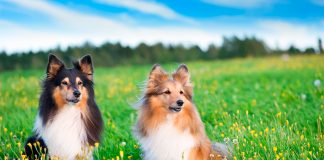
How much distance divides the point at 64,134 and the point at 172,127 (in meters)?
1.49

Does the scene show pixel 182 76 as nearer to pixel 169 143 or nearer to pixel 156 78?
pixel 156 78

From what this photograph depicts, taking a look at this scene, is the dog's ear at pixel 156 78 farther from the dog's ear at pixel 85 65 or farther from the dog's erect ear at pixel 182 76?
the dog's ear at pixel 85 65

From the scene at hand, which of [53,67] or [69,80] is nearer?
[69,80]

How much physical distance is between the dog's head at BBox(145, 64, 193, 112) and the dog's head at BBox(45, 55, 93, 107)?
2.84ft

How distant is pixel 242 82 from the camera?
14.7 metres

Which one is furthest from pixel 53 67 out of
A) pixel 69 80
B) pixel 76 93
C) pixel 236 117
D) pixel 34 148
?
pixel 236 117

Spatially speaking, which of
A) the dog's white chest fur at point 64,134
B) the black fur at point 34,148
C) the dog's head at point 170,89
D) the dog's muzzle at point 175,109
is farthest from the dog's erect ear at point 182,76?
the black fur at point 34,148

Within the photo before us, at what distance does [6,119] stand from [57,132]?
366 centimetres

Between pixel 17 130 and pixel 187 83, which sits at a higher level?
pixel 187 83

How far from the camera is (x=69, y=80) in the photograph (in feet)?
19.8

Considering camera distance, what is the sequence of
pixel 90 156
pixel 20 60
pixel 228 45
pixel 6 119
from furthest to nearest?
1. pixel 228 45
2. pixel 20 60
3. pixel 6 119
4. pixel 90 156

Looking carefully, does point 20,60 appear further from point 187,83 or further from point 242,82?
point 187,83

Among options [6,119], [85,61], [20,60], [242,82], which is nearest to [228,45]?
[20,60]

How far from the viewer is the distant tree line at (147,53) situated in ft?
89.8
